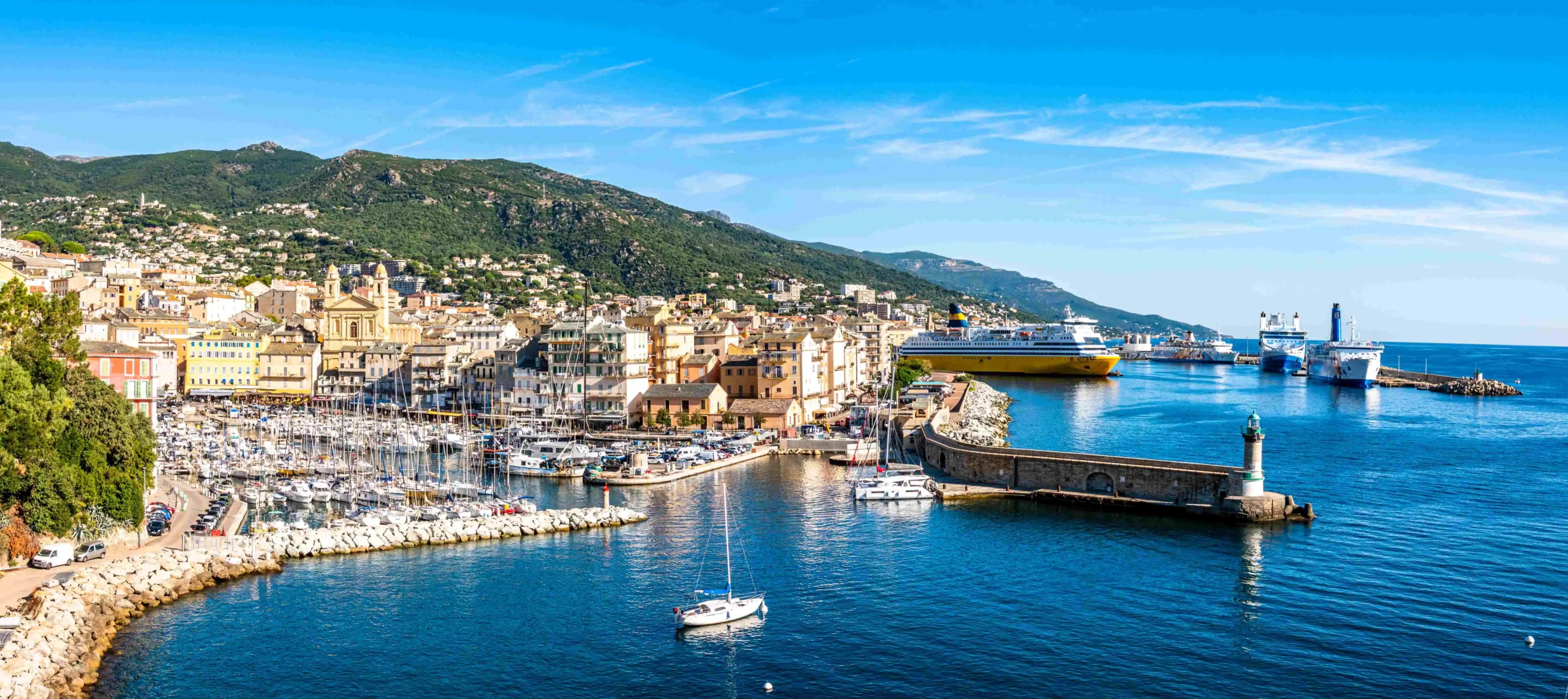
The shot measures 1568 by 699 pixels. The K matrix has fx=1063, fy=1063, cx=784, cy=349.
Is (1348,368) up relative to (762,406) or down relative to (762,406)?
up

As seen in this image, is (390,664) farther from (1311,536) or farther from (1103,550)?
(1311,536)

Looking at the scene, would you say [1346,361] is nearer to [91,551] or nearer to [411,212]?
[91,551]

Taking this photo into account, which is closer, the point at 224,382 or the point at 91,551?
the point at 91,551

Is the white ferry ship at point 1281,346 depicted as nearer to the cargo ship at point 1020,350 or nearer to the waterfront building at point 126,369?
the cargo ship at point 1020,350

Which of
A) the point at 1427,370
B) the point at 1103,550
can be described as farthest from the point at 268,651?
the point at 1427,370

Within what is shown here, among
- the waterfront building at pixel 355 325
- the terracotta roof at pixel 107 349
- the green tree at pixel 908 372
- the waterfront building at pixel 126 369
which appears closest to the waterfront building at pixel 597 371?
the green tree at pixel 908 372

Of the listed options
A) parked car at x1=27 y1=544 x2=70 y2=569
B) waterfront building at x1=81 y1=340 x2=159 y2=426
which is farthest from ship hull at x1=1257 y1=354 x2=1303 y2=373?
parked car at x1=27 y1=544 x2=70 y2=569

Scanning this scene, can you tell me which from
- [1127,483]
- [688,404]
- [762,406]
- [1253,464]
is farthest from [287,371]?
[1253,464]
